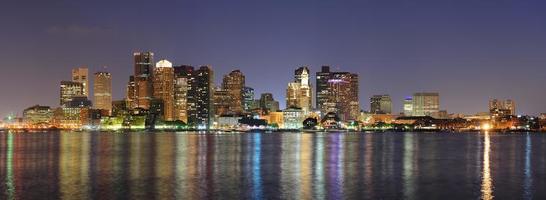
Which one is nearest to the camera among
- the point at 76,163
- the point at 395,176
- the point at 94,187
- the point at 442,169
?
the point at 94,187

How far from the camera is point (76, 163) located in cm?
6425

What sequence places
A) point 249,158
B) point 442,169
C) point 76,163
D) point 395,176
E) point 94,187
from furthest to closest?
point 249,158 < point 76,163 < point 442,169 < point 395,176 < point 94,187

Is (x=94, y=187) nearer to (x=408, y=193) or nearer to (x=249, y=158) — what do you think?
(x=408, y=193)

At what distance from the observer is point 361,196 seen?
40312 mm

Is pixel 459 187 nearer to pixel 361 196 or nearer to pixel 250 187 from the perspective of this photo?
pixel 361 196

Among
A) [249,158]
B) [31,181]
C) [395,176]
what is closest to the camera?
[31,181]

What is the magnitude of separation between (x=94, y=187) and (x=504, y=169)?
34776mm

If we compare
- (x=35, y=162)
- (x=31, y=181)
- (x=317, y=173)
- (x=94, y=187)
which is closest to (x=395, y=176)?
(x=317, y=173)

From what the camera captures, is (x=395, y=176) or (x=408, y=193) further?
(x=395, y=176)

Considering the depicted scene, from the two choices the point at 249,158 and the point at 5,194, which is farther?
the point at 249,158

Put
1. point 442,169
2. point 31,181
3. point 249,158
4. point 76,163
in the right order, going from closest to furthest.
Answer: point 31,181 < point 442,169 < point 76,163 < point 249,158

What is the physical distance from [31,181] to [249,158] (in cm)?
2972

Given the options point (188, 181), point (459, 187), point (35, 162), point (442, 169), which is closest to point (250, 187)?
point (188, 181)

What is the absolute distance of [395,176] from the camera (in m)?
52.3
